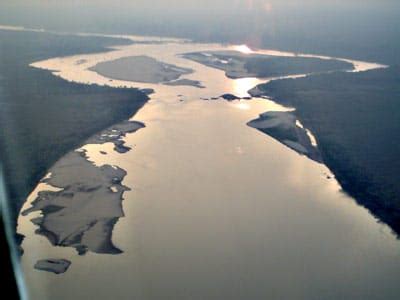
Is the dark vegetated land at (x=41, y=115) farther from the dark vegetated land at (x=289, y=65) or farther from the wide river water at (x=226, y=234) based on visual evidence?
the dark vegetated land at (x=289, y=65)

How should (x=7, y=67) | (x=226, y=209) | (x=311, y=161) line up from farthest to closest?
(x=7, y=67) → (x=311, y=161) → (x=226, y=209)

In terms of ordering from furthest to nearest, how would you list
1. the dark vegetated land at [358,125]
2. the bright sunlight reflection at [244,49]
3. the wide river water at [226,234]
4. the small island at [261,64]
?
the bright sunlight reflection at [244,49] → the small island at [261,64] → the dark vegetated land at [358,125] → the wide river water at [226,234]


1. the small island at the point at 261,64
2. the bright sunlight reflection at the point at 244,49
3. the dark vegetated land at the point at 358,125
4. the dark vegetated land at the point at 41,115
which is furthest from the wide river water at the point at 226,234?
the bright sunlight reflection at the point at 244,49

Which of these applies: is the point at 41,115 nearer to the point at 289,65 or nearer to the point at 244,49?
the point at 289,65

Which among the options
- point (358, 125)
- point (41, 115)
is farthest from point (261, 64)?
point (41, 115)

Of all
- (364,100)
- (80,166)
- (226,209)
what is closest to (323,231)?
(226,209)

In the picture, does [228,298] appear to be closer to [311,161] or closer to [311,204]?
[311,204]
